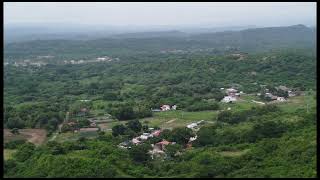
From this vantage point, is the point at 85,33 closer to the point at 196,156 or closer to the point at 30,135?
the point at 30,135

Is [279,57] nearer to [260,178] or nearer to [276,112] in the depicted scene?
[276,112]

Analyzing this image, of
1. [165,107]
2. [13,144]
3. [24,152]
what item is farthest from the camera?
[165,107]

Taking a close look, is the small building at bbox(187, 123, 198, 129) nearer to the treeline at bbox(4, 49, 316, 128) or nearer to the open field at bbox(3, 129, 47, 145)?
the treeline at bbox(4, 49, 316, 128)

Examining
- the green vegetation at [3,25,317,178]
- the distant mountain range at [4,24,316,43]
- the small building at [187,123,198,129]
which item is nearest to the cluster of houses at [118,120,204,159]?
the small building at [187,123,198,129]

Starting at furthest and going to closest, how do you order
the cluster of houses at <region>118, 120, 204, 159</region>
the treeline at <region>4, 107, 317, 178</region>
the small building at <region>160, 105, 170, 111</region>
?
the small building at <region>160, 105, 170, 111</region> < the cluster of houses at <region>118, 120, 204, 159</region> < the treeline at <region>4, 107, 317, 178</region>

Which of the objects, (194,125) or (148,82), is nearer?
(194,125)

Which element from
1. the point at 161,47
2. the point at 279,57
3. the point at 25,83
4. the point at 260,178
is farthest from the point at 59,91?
the point at 161,47

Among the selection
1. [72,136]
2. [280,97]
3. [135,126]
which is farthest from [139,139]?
[280,97]
